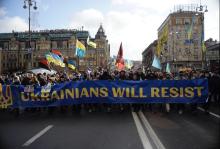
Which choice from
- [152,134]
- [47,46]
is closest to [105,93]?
[152,134]

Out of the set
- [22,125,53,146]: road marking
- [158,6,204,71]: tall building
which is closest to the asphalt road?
[22,125,53,146]: road marking

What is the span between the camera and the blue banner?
13.3m

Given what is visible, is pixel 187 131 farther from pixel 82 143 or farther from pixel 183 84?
pixel 183 84

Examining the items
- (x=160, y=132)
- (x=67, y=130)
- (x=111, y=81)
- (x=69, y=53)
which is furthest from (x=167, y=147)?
(x=69, y=53)

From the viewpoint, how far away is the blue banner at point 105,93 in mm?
13266

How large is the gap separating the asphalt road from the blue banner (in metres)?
0.53

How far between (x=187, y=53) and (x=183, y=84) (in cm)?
8500

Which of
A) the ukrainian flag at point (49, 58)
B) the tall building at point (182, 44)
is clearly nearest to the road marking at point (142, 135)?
the ukrainian flag at point (49, 58)

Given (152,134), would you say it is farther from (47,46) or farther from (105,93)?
(47,46)

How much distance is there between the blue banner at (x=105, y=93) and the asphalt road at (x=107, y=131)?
0.53 meters

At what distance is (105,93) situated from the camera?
13.4 metres

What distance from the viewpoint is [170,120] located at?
37.2 feet

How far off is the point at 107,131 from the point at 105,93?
4.10m

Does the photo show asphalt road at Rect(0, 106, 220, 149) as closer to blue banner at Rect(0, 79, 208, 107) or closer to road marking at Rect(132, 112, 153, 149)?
road marking at Rect(132, 112, 153, 149)
